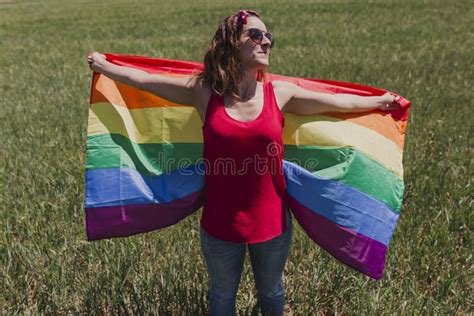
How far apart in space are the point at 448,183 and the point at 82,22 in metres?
22.2

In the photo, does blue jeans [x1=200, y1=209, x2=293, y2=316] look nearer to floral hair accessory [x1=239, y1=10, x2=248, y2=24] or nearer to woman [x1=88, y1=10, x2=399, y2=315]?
woman [x1=88, y1=10, x2=399, y2=315]

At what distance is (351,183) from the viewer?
276 cm

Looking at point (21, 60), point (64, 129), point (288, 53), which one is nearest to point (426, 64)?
point (288, 53)

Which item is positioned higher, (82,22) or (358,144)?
(358,144)

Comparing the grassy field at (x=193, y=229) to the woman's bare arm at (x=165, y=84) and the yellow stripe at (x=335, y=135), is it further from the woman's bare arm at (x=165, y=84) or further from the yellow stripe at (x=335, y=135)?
the yellow stripe at (x=335, y=135)

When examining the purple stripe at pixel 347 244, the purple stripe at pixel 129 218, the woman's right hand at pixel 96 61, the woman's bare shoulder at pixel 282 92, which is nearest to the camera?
the woman's bare shoulder at pixel 282 92

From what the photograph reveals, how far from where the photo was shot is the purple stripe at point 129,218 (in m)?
2.90

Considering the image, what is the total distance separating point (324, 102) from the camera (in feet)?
8.51

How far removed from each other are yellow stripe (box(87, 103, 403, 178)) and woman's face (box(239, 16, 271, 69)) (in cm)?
54

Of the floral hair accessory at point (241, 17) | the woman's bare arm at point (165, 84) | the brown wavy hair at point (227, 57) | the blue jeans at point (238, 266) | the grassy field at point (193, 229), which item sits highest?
the floral hair accessory at point (241, 17)

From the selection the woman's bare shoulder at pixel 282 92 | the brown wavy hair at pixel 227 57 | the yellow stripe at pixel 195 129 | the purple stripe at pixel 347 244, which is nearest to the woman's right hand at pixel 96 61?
the yellow stripe at pixel 195 129

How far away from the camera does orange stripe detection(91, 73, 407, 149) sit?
9.39 feet

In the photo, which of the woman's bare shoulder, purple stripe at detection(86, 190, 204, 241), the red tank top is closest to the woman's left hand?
the woman's bare shoulder

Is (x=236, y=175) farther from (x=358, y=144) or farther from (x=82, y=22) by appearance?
(x=82, y=22)
